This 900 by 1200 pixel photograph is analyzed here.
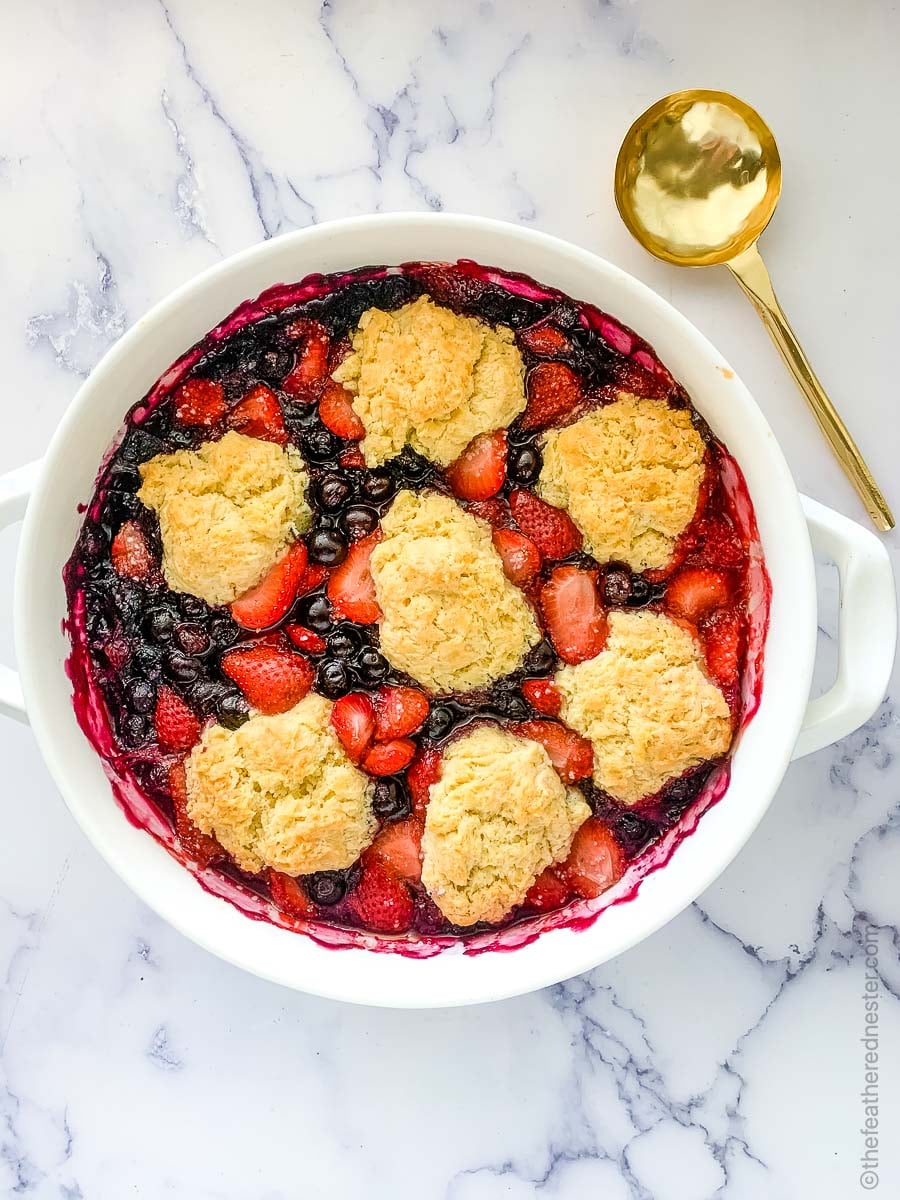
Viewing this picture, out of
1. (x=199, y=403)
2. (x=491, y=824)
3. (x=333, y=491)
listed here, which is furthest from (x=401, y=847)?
(x=199, y=403)

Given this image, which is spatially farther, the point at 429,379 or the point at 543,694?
the point at 543,694

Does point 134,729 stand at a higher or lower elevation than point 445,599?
lower

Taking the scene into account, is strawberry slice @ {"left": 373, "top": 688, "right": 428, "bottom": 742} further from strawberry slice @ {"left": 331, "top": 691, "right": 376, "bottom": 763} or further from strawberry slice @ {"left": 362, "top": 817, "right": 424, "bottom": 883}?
strawberry slice @ {"left": 362, "top": 817, "right": 424, "bottom": 883}

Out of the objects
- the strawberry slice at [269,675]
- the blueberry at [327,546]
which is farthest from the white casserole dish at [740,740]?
the blueberry at [327,546]

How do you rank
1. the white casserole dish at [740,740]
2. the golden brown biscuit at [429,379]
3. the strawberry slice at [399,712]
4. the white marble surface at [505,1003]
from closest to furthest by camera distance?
1. the white casserole dish at [740,740]
2. the golden brown biscuit at [429,379]
3. the strawberry slice at [399,712]
4. the white marble surface at [505,1003]

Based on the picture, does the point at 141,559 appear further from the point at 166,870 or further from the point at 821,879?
the point at 821,879

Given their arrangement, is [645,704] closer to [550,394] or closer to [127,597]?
[550,394]

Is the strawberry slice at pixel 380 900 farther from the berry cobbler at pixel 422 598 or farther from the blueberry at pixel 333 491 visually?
the blueberry at pixel 333 491
